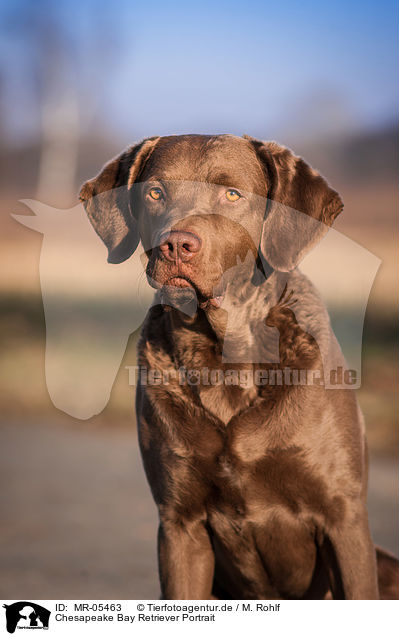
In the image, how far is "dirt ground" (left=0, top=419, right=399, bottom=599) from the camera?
3.97 metres

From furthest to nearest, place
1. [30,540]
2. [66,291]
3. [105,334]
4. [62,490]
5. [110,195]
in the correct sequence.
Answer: [105,334] → [62,490] → [66,291] → [30,540] → [110,195]

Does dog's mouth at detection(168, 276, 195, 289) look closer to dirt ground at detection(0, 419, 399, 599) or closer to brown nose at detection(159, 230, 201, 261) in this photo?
brown nose at detection(159, 230, 201, 261)

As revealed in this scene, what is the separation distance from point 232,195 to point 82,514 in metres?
2.91

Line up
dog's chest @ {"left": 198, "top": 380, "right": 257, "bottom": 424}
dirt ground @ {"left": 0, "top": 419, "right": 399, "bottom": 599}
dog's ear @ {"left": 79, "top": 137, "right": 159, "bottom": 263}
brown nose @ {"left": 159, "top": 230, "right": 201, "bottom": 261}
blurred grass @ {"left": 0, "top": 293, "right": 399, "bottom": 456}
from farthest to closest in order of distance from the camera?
blurred grass @ {"left": 0, "top": 293, "right": 399, "bottom": 456}
dirt ground @ {"left": 0, "top": 419, "right": 399, "bottom": 599}
dog's ear @ {"left": 79, "top": 137, "right": 159, "bottom": 263}
dog's chest @ {"left": 198, "top": 380, "right": 257, "bottom": 424}
brown nose @ {"left": 159, "top": 230, "right": 201, "bottom": 261}

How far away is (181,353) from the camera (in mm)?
2814

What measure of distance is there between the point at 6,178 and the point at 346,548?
10.3 m

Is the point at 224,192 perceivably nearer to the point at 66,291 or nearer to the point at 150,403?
the point at 150,403

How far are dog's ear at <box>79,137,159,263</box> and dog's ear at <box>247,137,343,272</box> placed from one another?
0.52 meters
